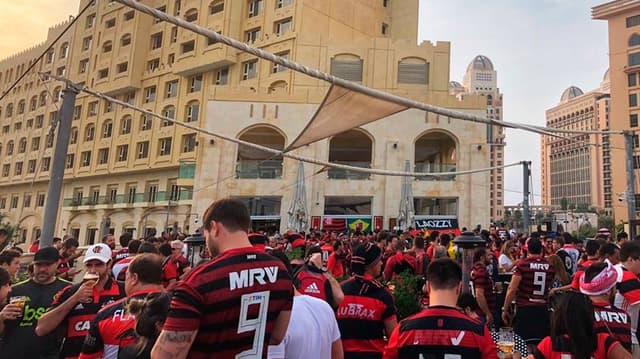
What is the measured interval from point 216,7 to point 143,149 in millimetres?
15136

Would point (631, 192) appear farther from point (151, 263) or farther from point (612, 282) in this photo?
point (151, 263)

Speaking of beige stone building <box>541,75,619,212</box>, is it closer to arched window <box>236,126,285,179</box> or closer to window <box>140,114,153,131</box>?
arched window <box>236,126,285,179</box>

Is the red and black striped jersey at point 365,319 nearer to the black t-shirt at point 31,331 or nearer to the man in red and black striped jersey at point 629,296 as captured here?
the man in red and black striped jersey at point 629,296

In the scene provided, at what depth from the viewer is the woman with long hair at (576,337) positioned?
2.44m

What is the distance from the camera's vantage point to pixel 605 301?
322cm

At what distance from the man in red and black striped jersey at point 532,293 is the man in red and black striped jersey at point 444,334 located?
3.70 metres

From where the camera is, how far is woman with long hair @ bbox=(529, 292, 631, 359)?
244 cm

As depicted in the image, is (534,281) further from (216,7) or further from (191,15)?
(191,15)

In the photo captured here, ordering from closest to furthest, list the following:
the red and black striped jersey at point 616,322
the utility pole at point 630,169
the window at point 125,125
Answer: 1. the red and black striped jersey at point 616,322
2. the utility pole at point 630,169
3. the window at point 125,125

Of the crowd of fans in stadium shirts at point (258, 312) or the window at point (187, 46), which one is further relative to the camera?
the window at point (187, 46)

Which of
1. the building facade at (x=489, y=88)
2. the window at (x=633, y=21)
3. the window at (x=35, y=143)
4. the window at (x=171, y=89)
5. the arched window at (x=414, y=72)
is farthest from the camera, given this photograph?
the building facade at (x=489, y=88)

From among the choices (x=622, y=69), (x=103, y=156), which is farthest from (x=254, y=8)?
(x=622, y=69)

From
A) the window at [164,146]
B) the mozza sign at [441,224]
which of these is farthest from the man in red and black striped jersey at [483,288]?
the window at [164,146]

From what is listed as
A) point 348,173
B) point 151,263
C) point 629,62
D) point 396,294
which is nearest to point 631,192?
point 396,294
